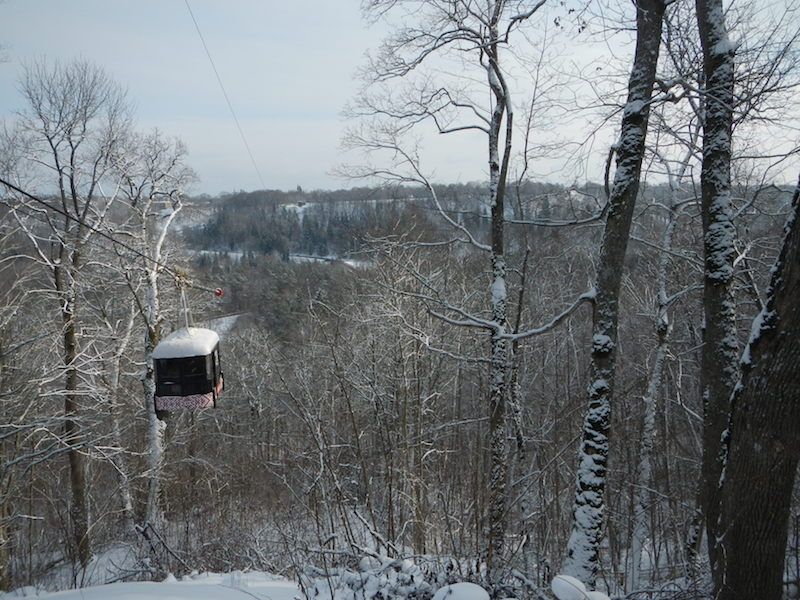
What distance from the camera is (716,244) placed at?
4.96 metres

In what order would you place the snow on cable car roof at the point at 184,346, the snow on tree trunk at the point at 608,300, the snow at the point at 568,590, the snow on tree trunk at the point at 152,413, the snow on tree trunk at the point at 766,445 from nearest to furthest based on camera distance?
the snow at the point at 568,590 → the snow on tree trunk at the point at 766,445 → the snow on tree trunk at the point at 608,300 → the snow on cable car roof at the point at 184,346 → the snow on tree trunk at the point at 152,413

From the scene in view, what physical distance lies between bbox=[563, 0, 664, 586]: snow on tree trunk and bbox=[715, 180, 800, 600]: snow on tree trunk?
4.26ft

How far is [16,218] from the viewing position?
410 inches

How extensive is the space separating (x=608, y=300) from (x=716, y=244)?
1.16 metres

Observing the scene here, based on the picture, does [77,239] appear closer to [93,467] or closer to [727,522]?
[93,467]

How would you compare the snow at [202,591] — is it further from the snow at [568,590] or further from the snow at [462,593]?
the snow at [568,590]

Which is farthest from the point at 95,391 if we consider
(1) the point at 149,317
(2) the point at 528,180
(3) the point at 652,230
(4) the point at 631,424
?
(4) the point at 631,424

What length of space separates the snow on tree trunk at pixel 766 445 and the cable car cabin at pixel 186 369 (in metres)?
5.85

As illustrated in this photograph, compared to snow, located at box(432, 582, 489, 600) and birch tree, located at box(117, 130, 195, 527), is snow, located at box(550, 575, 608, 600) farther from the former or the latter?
birch tree, located at box(117, 130, 195, 527)

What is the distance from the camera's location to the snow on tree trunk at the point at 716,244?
4793 millimetres

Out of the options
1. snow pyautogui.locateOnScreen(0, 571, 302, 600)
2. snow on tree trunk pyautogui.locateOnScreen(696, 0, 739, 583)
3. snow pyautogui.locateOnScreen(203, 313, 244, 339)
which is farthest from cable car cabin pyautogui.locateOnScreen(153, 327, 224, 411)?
snow pyautogui.locateOnScreen(203, 313, 244, 339)

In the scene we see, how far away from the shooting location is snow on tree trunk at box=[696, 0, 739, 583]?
479 cm

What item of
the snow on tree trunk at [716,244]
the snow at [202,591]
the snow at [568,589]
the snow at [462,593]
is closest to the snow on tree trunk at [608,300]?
the snow on tree trunk at [716,244]

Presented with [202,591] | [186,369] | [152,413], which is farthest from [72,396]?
[202,591]
